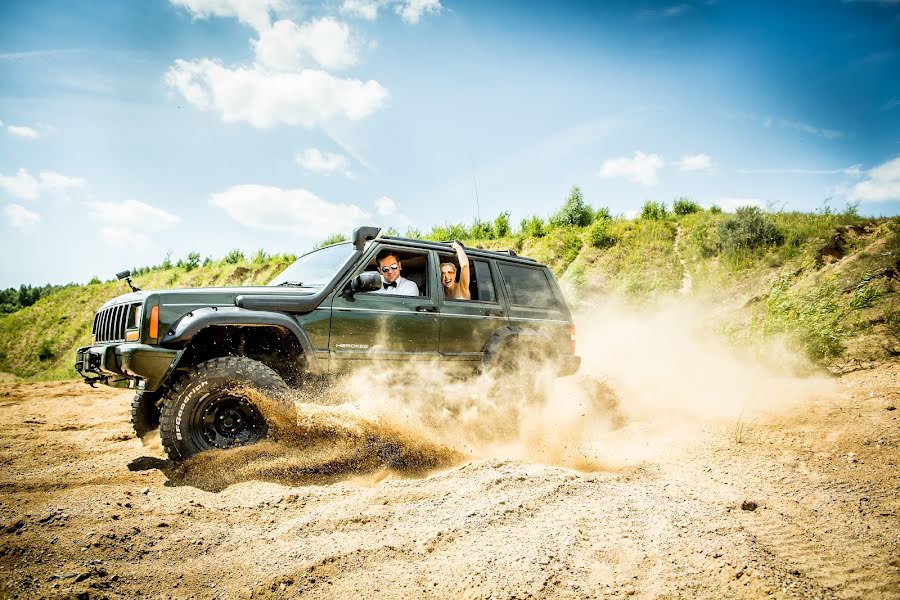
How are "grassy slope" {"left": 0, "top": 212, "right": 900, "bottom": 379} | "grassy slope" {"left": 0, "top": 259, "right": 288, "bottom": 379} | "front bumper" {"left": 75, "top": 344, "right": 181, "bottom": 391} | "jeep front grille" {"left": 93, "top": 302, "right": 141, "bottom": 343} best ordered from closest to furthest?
"front bumper" {"left": 75, "top": 344, "right": 181, "bottom": 391}, "jeep front grille" {"left": 93, "top": 302, "right": 141, "bottom": 343}, "grassy slope" {"left": 0, "top": 212, "right": 900, "bottom": 379}, "grassy slope" {"left": 0, "top": 259, "right": 288, "bottom": 379}

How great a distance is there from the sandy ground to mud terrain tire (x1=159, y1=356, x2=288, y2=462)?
0.22 m

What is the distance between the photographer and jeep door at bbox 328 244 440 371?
435cm

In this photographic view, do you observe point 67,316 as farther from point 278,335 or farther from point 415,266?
point 415,266

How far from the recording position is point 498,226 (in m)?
21.3

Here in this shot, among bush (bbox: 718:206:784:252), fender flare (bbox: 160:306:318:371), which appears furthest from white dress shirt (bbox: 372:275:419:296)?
bush (bbox: 718:206:784:252)

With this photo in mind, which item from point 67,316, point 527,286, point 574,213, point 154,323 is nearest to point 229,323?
point 154,323

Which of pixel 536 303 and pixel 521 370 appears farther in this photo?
pixel 536 303

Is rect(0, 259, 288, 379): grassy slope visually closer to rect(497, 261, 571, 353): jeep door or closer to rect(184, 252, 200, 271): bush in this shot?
rect(184, 252, 200, 271): bush

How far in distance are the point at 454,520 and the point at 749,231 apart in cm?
1563

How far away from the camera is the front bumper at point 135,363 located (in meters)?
3.65

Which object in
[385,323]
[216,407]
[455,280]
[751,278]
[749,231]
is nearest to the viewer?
[216,407]

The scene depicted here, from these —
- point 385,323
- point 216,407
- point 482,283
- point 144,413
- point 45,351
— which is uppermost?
point 482,283

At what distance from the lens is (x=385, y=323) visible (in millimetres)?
4594

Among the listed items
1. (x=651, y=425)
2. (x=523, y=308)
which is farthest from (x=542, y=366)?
(x=651, y=425)
